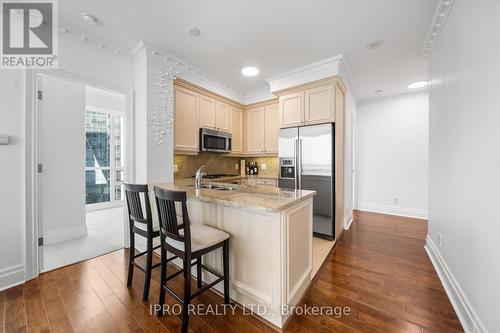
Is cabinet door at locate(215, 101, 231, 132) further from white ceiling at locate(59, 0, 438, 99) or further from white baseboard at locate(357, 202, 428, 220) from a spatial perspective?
white baseboard at locate(357, 202, 428, 220)

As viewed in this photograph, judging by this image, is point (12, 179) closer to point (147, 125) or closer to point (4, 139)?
point (4, 139)

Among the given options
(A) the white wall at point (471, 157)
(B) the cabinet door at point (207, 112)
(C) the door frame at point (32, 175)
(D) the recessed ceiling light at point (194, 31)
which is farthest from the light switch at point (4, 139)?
(A) the white wall at point (471, 157)

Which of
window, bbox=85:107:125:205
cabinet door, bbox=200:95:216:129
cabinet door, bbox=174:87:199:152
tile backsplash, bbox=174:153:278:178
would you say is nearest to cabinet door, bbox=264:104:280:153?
tile backsplash, bbox=174:153:278:178

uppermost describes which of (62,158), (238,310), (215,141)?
(215,141)

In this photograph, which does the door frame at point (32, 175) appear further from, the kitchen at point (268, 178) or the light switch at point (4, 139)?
Result: the kitchen at point (268, 178)

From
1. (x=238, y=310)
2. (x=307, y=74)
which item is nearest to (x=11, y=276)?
(x=238, y=310)

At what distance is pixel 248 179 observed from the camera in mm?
4570

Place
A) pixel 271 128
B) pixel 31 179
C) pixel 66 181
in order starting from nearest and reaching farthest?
pixel 31 179 → pixel 66 181 → pixel 271 128

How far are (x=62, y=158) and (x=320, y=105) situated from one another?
14.0 ft

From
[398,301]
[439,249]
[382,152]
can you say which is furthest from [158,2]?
[382,152]

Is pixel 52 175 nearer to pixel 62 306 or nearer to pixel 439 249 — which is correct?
pixel 62 306

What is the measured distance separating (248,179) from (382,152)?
3261mm

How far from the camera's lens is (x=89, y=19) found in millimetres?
2164

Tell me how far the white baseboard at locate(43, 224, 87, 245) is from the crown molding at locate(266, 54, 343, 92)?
162 inches
